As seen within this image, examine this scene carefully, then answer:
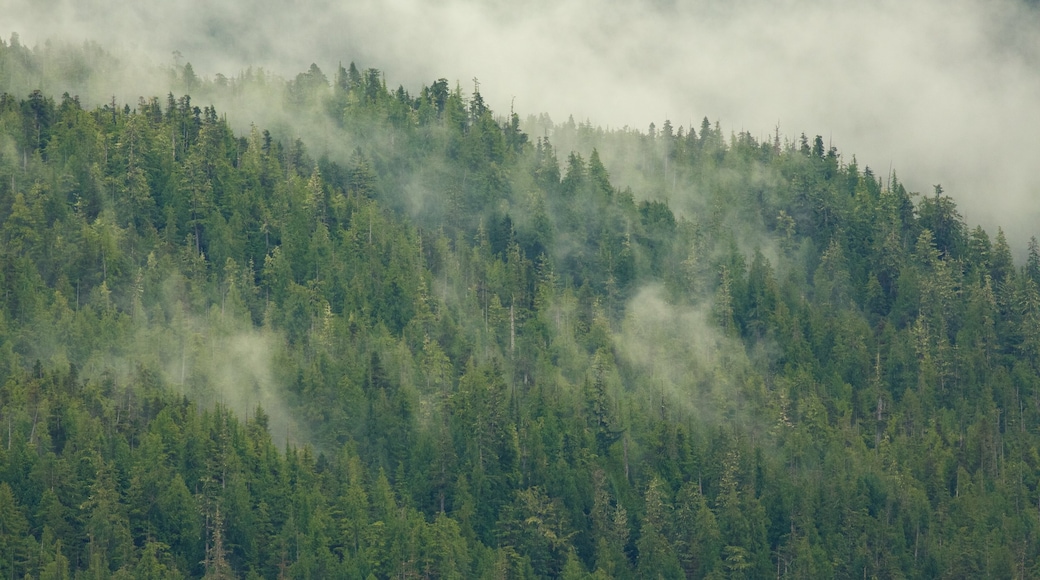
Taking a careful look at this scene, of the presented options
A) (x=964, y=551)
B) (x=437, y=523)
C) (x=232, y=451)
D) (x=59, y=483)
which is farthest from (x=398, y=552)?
(x=964, y=551)

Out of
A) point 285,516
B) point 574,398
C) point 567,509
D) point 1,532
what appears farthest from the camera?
point 574,398

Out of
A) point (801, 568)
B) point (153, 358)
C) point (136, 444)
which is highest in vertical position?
point (153, 358)

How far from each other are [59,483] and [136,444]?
10410 millimetres

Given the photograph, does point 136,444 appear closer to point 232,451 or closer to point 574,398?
point 232,451

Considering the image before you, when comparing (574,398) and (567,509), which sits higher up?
(574,398)

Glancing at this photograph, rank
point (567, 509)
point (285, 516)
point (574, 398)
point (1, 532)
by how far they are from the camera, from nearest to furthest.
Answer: point (1, 532)
point (285, 516)
point (567, 509)
point (574, 398)

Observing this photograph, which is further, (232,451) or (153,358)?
(153,358)

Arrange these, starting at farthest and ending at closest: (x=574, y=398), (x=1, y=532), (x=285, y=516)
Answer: (x=574, y=398)
(x=285, y=516)
(x=1, y=532)

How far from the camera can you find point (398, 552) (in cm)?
16262

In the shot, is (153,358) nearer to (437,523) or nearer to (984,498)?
(437,523)

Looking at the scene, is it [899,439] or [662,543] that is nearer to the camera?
[662,543]

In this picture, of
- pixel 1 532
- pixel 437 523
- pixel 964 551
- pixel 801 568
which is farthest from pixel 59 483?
pixel 964 551

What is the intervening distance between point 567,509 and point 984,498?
4051 cm

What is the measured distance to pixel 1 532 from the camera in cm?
15412
